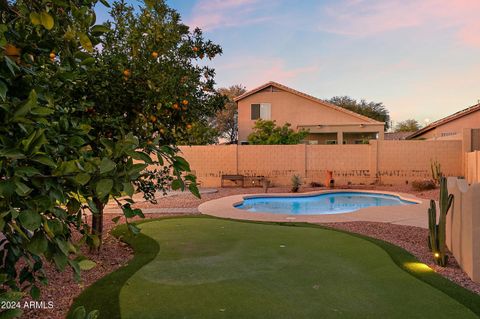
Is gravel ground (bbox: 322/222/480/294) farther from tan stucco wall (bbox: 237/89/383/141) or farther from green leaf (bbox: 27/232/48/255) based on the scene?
tan stucco wall (bbox: 237/89/383/141)

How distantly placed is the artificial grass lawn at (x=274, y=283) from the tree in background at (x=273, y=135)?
16.1 m

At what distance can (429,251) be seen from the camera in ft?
23.8

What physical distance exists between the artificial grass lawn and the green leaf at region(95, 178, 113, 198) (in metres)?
3.56

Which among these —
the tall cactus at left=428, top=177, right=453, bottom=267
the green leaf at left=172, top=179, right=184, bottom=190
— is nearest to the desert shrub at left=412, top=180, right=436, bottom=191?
the tall cactus at left=428, top=177, right=453, bottom=267

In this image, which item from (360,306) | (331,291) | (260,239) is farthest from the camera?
(260,239)

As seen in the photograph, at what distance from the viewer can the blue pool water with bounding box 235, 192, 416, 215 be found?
50.3 ft

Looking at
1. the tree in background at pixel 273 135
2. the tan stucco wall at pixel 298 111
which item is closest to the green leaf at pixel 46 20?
the tree in background at pixel 273 135

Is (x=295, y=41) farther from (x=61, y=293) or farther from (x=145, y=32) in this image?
(x=61, y=293)

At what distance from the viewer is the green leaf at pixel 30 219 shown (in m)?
1.10

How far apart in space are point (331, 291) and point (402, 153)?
16768 mm

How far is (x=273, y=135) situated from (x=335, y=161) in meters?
5.34

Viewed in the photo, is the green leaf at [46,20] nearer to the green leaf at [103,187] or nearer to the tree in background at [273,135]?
the green leaf at [103,187]

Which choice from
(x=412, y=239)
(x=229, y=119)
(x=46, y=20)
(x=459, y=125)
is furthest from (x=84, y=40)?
(x=229, y=119)

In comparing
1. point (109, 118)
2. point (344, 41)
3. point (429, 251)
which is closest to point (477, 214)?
point (429, 251)
